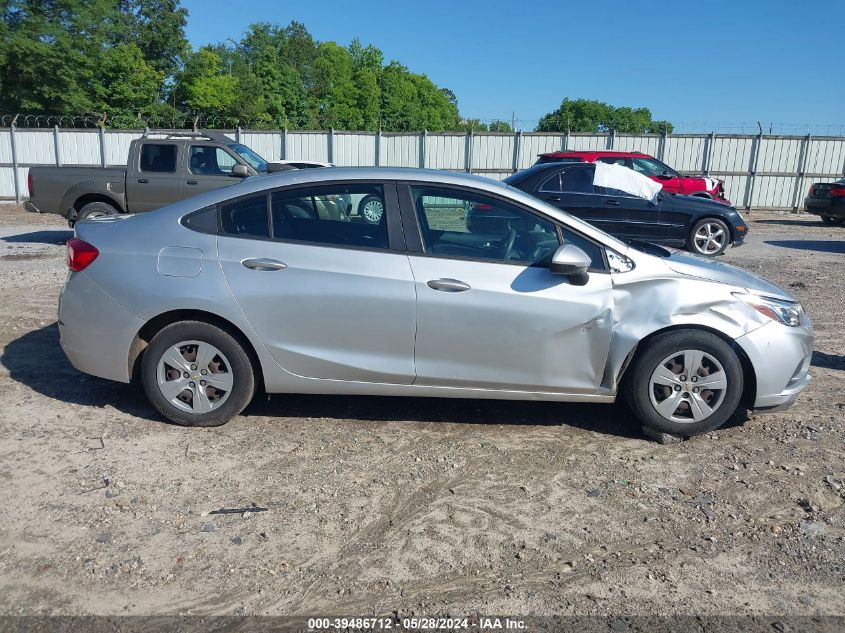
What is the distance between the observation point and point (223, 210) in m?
4.60

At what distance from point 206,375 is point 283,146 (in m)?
19.5

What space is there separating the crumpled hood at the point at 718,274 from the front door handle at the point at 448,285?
1.39m

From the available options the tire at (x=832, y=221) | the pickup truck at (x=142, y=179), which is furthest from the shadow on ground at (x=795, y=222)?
the pickup truck at (x=142, y=179)

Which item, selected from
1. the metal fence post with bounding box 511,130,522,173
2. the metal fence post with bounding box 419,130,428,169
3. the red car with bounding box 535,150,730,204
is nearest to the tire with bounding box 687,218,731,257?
the red car with bounding box 535,150,730,204

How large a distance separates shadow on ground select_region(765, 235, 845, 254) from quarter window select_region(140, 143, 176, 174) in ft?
40.1

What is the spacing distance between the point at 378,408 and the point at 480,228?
1.52 m

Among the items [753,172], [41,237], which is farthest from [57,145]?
[753,172]

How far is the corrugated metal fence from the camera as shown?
22922mm

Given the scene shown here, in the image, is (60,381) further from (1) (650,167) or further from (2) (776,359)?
(1) (650,167)

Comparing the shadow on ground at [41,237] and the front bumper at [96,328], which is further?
the shadow on ground at [41,237]

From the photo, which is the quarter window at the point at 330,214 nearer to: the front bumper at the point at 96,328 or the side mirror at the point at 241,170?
the front bumper at the point at 96,328

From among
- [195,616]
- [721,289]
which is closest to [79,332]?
[195,616]

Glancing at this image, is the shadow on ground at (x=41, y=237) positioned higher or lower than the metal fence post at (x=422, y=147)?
lower

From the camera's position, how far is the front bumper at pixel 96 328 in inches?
179
